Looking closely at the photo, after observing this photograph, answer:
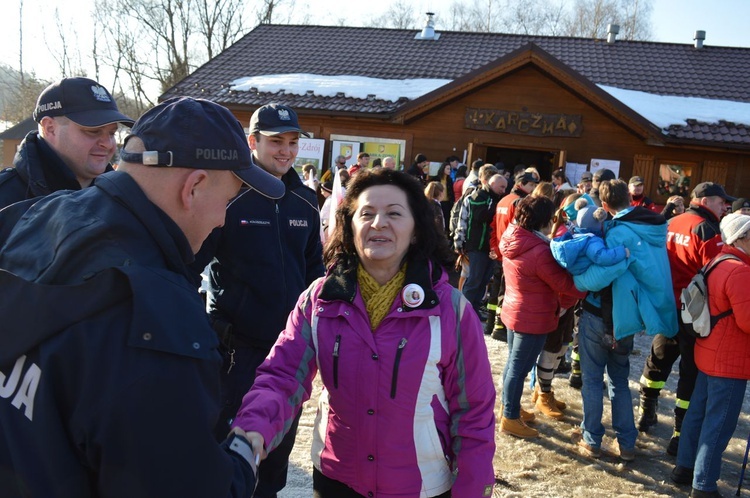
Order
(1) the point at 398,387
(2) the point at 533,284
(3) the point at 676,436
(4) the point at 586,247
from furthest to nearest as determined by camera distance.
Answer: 1. (3) the point at 676,436
2. (2) the point at 533,284
3. (4) the point at 586,247
4. (1) the point at 398,387

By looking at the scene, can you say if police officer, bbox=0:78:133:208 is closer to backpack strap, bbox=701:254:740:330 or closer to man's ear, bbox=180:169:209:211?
man's ear, bbox=180:169:209:211

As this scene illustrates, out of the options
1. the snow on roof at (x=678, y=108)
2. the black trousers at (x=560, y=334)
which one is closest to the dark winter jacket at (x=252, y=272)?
the black trousers at (x=560, y=334)

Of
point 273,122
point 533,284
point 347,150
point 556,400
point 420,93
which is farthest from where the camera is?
point 420,93

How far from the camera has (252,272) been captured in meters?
3.17

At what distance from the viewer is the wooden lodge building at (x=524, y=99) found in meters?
13.5

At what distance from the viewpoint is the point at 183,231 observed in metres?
1.43

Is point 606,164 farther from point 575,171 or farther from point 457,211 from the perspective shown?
point 457,211

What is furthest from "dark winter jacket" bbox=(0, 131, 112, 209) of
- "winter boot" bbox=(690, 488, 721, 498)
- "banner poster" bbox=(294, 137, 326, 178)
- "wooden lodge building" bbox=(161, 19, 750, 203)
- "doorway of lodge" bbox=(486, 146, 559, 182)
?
"doorway of lodge" bbox=(486, 146, 559, 182)

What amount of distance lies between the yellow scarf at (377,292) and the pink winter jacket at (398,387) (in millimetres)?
57

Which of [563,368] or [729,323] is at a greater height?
[729,323]

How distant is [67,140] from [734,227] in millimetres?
4098

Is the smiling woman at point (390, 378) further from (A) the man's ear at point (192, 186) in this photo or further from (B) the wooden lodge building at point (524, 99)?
(B) the wooden lodge building at point (524, 99)

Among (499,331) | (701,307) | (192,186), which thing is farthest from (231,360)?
(499,331)

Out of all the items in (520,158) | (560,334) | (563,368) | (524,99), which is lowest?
(563,368)
